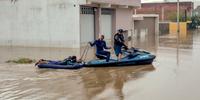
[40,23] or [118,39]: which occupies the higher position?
[40,23]

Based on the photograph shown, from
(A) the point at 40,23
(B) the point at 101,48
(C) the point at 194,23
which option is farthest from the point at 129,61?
(C) the point at 194,23

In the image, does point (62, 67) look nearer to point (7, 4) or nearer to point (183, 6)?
point (7, 4)

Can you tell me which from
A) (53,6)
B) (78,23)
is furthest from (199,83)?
(53,6)

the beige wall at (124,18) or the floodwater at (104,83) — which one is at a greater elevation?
the beige wall at (124,18)

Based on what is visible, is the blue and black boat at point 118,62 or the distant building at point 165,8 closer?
the blue and black boat at point 118,62

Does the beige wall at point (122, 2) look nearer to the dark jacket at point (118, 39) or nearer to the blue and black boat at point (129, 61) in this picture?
the dark jacket at point (118, 39)

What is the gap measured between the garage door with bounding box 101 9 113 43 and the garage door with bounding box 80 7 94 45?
8.03 feet

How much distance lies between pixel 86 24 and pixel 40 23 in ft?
12.2

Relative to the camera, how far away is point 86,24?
3141cm

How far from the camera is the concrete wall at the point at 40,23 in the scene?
28.4 metres

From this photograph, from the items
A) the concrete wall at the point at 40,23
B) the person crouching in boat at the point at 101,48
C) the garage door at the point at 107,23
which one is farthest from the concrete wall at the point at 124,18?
the person crouching in boat at the point at 101,48

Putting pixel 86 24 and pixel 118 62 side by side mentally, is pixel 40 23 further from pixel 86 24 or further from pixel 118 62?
pixel 118 62

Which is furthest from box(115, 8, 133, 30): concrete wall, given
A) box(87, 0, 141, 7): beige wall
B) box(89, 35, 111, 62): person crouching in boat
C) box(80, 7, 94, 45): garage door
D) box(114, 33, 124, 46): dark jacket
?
box(89, 35, 111, 62): person crouching in boat

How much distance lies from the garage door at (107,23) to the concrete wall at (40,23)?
647 cm
